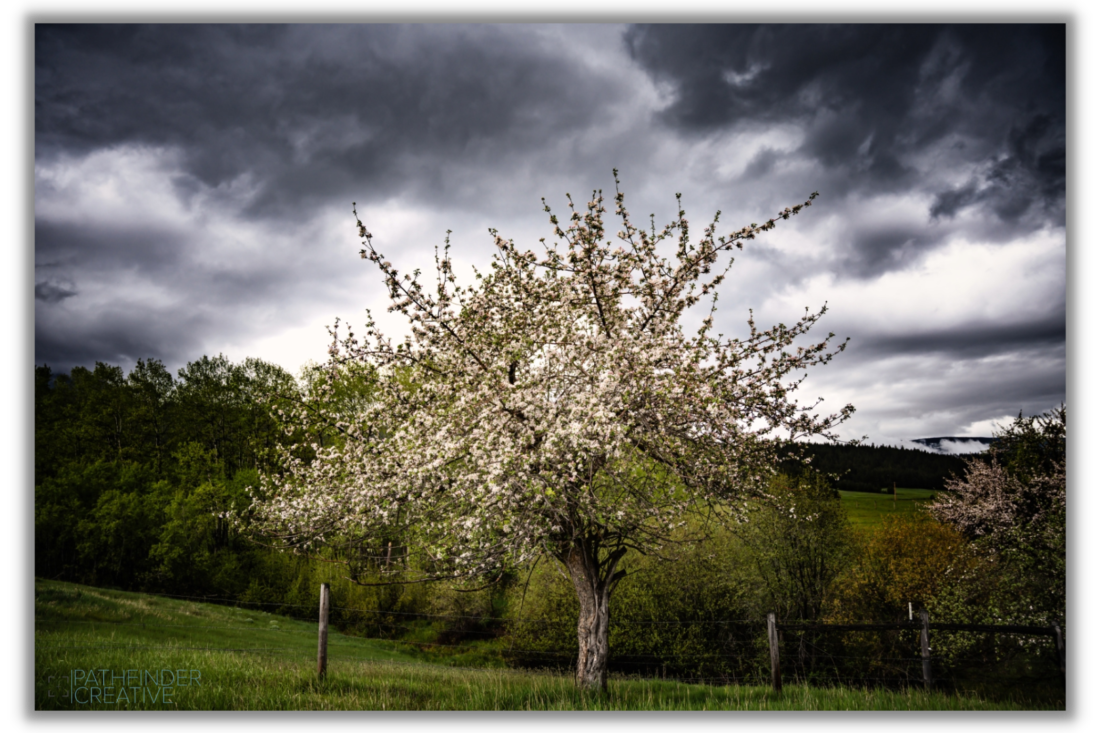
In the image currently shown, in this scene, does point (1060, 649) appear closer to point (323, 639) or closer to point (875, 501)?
point (323, 639)

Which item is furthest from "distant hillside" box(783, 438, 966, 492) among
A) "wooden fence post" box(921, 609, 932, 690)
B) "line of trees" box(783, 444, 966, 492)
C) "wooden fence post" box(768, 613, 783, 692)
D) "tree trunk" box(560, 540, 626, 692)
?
"tree trunk" box(560, 540, 626, 692)

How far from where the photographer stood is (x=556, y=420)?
24.0ft

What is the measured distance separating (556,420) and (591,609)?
471 centimetres

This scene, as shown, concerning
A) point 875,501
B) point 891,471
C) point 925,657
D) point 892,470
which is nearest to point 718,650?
point 925,657

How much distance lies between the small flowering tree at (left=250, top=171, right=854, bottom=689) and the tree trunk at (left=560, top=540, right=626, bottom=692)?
0.12 feet

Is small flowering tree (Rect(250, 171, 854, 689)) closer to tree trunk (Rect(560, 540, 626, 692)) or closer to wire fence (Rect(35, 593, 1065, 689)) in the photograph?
tree trunk (Rect(560, 540, 626, 692))

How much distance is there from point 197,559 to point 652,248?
3365cm

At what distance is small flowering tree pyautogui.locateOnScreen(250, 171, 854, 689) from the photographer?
7633 millimetres

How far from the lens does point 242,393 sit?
35.2 metres

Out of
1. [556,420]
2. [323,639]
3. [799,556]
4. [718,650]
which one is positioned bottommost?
[718,650]

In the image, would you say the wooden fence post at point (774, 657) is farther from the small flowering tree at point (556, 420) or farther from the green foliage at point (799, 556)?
the green foliage at point (799, 556)

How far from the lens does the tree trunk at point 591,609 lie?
30.6 ft

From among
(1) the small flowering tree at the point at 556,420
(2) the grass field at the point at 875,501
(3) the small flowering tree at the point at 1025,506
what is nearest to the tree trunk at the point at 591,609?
(1) the small flowering tree at the point at 556,420
